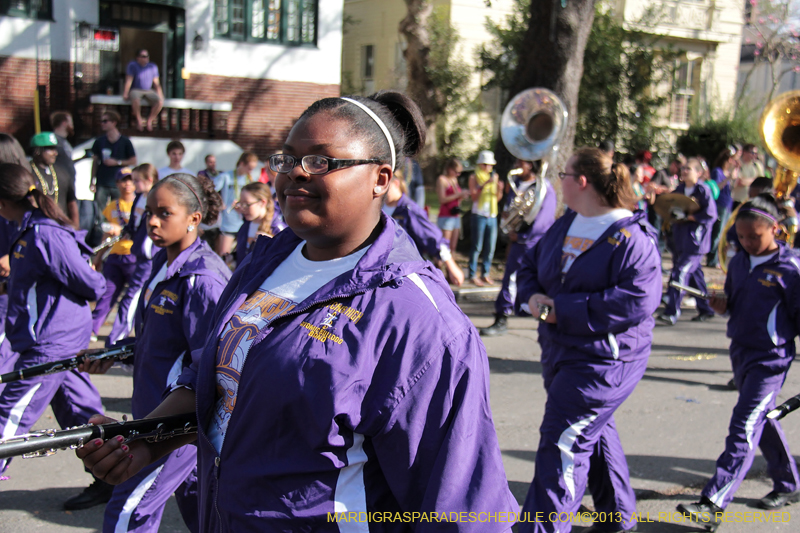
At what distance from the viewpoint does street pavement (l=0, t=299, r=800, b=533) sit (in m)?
4.22

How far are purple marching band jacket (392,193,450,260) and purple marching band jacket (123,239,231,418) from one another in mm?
3844

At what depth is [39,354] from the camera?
4.16 meters

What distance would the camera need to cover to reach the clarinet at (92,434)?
1.76 metres

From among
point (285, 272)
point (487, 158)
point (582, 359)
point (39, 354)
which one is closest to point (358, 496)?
point (285, 272)

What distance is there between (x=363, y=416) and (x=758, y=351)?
3.50 meters

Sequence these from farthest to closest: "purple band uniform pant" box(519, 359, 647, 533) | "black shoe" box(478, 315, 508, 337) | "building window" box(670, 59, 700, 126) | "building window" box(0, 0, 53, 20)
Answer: "building window" box(670, 59, 700, 126) < "building window" box(0, 0, 53, 20) < "black shoe" box(478, 315, 508, 337) < "purple band uniform pant" box(519, 359, 647, 533)

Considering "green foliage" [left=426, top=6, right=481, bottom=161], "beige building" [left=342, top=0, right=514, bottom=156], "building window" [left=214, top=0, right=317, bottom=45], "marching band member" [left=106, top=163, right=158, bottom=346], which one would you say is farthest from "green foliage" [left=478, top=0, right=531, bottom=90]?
"marching band member" [left=106, top=163, right=158, bottom=346]

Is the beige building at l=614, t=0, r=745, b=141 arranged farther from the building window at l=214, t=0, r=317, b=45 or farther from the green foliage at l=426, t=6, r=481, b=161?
the building window at l=214, t=0, r=317, b=45

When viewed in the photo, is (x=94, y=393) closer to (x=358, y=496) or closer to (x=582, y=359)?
(x=582, y=359)

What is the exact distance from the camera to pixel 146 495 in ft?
10.5

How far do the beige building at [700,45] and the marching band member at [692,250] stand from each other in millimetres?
17723

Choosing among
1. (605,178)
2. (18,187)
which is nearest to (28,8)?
(18,187)

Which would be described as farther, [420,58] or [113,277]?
[420,58]

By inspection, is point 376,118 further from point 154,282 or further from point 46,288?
point 46,288
